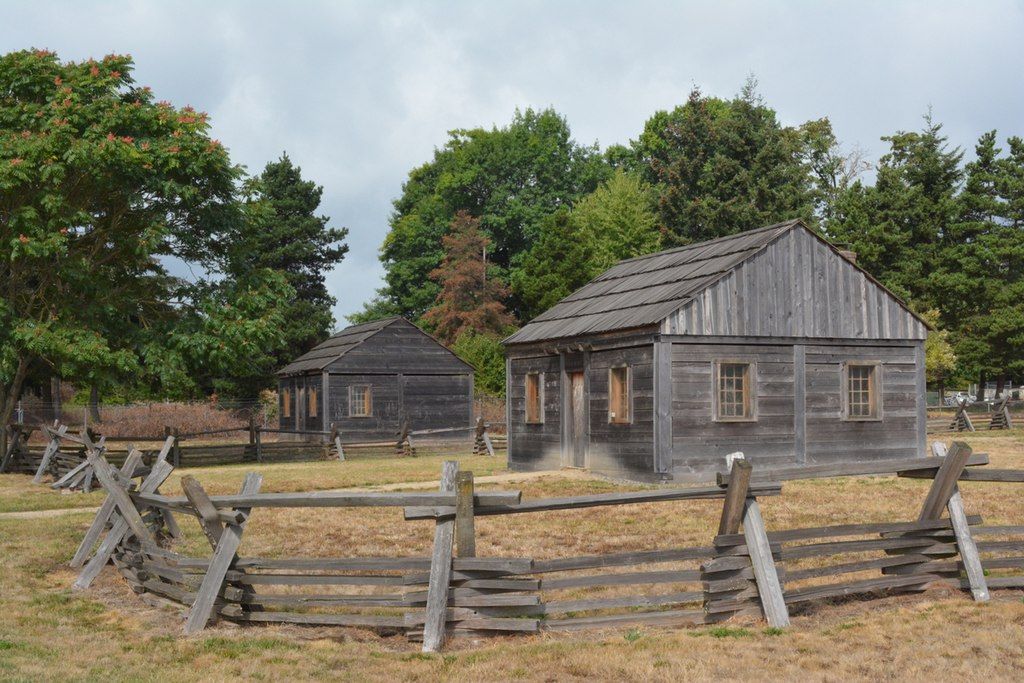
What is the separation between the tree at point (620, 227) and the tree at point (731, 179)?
3.67ft

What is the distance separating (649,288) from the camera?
26953 mm

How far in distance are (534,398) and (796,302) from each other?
7.05 m

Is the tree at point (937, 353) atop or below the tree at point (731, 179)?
below

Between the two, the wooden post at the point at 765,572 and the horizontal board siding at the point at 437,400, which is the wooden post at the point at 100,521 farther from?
the horizontal board siding at the point at 437,400

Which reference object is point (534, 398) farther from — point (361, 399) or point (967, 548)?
point (967, 548)

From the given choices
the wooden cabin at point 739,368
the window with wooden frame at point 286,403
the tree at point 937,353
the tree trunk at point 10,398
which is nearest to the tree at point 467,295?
the window with wooden frame at point 286,403

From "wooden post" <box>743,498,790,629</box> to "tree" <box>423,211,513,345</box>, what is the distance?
180 feet

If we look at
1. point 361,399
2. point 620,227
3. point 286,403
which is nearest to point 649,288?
point 361,399

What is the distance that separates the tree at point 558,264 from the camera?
202 feet

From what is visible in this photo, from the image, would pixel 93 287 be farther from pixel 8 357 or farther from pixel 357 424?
pixel 357 424

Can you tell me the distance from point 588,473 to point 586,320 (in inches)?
143

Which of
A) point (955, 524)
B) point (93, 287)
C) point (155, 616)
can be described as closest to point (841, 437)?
point (955, 524)

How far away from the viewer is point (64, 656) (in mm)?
10102

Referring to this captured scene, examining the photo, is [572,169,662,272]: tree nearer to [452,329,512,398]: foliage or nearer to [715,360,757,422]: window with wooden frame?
[452,329,512,398]: foliage
